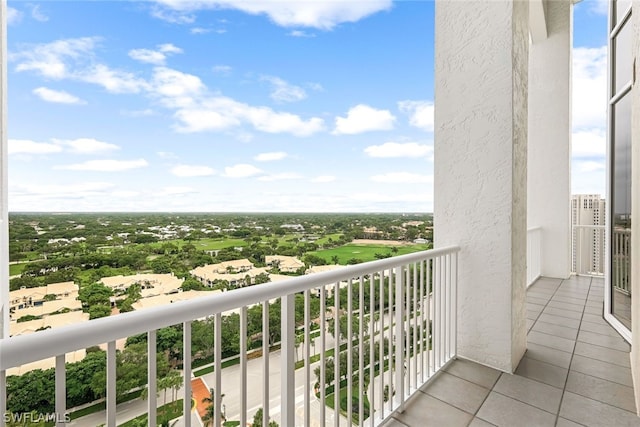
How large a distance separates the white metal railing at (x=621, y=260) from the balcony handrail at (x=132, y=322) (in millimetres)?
3590

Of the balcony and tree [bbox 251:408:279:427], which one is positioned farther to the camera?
tree [bbox 251:408:279:427]

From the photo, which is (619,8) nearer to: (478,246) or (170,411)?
(478,246)

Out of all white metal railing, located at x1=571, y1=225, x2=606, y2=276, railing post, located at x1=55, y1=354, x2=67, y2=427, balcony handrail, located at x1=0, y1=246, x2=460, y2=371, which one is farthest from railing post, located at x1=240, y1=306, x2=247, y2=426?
white metal railing, located at x1=571, y1=225, x2=606, y2=276

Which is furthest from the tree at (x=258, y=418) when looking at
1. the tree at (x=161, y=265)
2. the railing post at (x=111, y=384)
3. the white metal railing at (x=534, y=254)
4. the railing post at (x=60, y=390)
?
the white metal railing at (x=534, y=254)

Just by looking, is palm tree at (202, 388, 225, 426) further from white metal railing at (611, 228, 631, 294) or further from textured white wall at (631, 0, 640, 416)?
white metal railing at (611, 228, 631, 294)

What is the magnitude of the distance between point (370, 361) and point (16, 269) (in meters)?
1.73

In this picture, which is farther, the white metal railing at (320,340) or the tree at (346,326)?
the tree at (346,326)

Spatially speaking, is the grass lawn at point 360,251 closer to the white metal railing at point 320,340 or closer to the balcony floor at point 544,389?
the white metal railing at point 320,340

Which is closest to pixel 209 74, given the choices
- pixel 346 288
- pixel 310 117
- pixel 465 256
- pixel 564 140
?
pixel 310 117

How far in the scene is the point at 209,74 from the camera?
124 inches

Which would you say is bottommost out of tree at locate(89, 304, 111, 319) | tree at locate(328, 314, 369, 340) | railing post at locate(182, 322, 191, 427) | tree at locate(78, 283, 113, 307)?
tree at locate(328, 314, 369, 340)

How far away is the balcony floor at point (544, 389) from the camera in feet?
5.88

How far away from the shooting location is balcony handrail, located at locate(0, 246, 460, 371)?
64 centimetres

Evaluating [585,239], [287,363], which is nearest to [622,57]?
[585,239]
